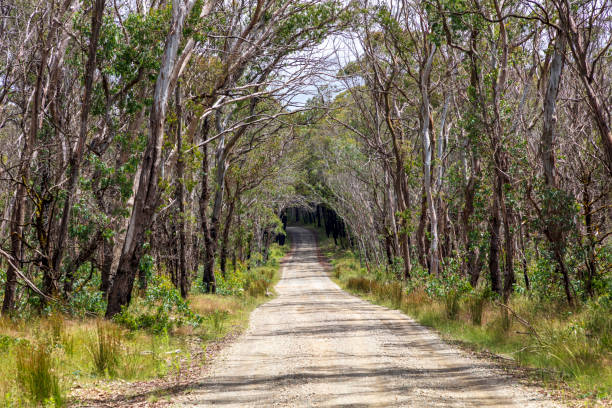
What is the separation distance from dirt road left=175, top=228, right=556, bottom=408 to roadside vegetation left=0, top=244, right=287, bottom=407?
874 millimetres

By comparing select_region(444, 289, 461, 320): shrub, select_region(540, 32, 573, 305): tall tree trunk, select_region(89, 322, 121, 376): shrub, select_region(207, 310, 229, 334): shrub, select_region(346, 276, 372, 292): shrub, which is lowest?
select_region(346, 276, 372, 292): shrub

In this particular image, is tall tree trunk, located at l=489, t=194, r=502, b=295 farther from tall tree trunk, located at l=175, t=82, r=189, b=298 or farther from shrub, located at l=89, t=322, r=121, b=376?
shrub, located at l=89, t=322, r=121, b=376

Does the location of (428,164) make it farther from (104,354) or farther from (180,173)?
(104,354)

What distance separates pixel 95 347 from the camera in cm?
731

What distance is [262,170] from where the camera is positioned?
25.7 meters

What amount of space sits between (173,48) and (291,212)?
96679mm

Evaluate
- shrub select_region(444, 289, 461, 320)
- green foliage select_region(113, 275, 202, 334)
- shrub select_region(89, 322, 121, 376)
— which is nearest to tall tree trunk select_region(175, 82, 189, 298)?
green foliage select_region(113, 275, 202, 334)

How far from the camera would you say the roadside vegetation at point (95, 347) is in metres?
5.72

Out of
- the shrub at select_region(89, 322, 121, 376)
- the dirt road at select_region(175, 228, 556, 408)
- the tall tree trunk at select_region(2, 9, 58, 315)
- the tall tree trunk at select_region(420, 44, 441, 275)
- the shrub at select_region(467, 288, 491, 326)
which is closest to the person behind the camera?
the dirt road at select_region(175, 228, 556, 408)

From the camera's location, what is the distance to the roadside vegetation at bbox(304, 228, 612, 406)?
21.1 ft

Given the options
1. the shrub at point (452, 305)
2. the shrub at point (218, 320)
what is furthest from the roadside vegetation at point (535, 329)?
the shrub at point (218, 320)

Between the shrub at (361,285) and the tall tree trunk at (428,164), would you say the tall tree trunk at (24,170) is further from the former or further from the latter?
the shrub at (361,285)

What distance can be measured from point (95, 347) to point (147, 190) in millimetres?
3525

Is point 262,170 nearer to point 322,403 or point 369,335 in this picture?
point 369,335
